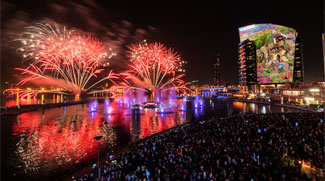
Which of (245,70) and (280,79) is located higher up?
(245,70)

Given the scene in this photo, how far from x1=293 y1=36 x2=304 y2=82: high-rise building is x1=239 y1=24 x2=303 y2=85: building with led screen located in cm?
61

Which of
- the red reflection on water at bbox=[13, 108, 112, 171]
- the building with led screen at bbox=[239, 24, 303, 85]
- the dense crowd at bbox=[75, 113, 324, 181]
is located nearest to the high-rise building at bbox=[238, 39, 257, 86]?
the building with led screen at bbox=[239, 24, 303, 85]

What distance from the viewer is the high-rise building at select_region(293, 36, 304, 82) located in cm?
9862

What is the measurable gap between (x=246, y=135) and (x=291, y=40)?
4465 inches

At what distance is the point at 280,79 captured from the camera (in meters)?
99.2

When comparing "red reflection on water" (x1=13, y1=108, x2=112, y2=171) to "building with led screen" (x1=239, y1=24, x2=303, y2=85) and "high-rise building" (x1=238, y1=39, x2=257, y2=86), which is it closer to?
"building with led screen" (x1=239, y1=24, x2=303, y2=85)

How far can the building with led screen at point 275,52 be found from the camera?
3853 inches

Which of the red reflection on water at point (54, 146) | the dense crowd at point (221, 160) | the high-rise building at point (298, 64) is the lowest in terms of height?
the red reflection on water at point (54, 146)

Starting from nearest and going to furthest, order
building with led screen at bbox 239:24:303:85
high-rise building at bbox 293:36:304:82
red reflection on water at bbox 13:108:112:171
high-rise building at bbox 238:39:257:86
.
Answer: red reflection on water at bbox 13:108:112:171, building with led screen at bbox 239:24:303:85, high-rise building at bbox 293:36:304:82, high-rise building at bbox 238:39:257:86

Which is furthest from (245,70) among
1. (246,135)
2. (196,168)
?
(196,168)

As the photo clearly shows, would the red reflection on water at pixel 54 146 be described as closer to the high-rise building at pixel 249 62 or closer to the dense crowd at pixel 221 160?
the dense crowd at pixel 221 160

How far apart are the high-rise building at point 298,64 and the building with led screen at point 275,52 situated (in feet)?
2.00

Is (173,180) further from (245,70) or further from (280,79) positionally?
(245,70)

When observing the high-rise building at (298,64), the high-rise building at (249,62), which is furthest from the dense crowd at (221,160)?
the high-rise building at (249,62)
